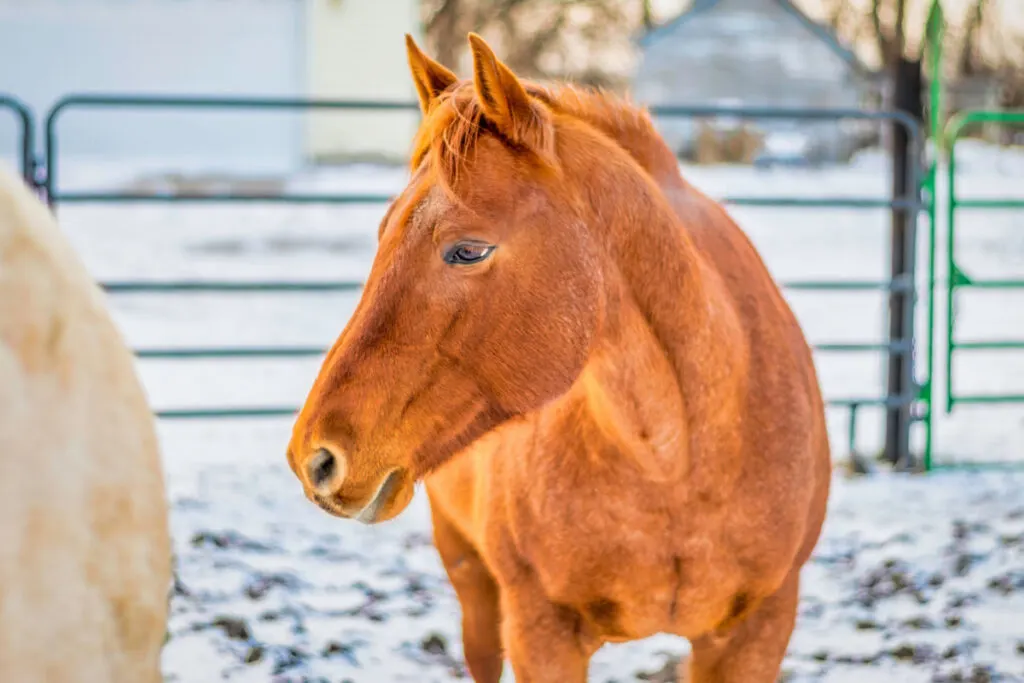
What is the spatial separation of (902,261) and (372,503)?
416cm

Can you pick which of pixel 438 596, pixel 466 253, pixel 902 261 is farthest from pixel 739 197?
pixel 466 253

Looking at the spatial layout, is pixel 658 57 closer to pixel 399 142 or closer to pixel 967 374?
pixel 399 142

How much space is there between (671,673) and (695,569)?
1265 millimetres

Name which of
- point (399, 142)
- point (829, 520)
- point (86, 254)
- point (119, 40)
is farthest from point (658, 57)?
point (829, 520)

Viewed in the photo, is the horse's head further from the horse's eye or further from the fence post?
the fence post

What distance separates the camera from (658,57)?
20.1 m

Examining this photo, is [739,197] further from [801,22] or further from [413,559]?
[801,22]

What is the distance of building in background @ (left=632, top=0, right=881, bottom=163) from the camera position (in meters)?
20.1

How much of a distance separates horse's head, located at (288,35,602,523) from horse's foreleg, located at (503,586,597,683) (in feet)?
1.30

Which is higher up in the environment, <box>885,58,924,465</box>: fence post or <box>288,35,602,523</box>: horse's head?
<box>288,35,602,523</box>: horse's head

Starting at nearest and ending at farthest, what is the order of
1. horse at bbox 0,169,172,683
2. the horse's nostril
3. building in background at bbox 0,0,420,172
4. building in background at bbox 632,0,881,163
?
1. horse at bbox 0,169,172,683
2. the horse's nostril
3. building in background at bbox 0,0,420,172
4. building in background at bbox 632,0,881,163

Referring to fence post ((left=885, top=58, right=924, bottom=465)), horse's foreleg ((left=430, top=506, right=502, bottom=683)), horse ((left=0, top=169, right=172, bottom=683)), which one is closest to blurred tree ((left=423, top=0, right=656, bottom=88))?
fence post ((left=885, top=58, right=924, bottom=465))

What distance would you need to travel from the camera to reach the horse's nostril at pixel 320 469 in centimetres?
142

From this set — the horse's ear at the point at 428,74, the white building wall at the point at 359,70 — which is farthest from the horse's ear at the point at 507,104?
the white building wall at the point at 359,70
